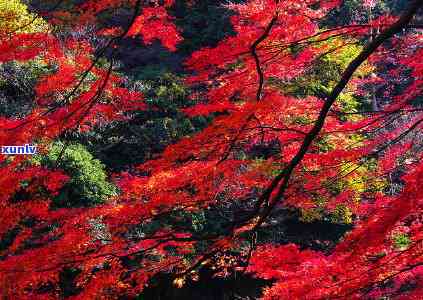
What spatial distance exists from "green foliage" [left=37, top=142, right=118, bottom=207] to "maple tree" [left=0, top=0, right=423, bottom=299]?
0.03 m

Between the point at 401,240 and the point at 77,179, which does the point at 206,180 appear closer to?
the point at 77,179

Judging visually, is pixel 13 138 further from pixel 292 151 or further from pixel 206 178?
pixel 292 151

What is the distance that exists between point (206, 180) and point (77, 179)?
2.96 meters

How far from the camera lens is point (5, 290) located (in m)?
6.10

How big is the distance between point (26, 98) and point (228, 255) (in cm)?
609

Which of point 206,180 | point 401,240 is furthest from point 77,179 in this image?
point 401,240

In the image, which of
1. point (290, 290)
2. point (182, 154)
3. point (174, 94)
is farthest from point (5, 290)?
point (174, 94)

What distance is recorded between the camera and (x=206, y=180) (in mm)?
7539

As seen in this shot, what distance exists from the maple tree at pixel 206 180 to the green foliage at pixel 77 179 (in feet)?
0.09

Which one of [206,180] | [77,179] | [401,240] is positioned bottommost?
[401,240]

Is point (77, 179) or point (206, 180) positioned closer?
point (206, 180)

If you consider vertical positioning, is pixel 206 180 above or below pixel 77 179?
below

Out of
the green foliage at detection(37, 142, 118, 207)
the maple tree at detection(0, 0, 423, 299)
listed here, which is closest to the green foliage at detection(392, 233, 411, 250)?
the maple tree at detection(0, 0, 423, 299)

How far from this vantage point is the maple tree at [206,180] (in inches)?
217
